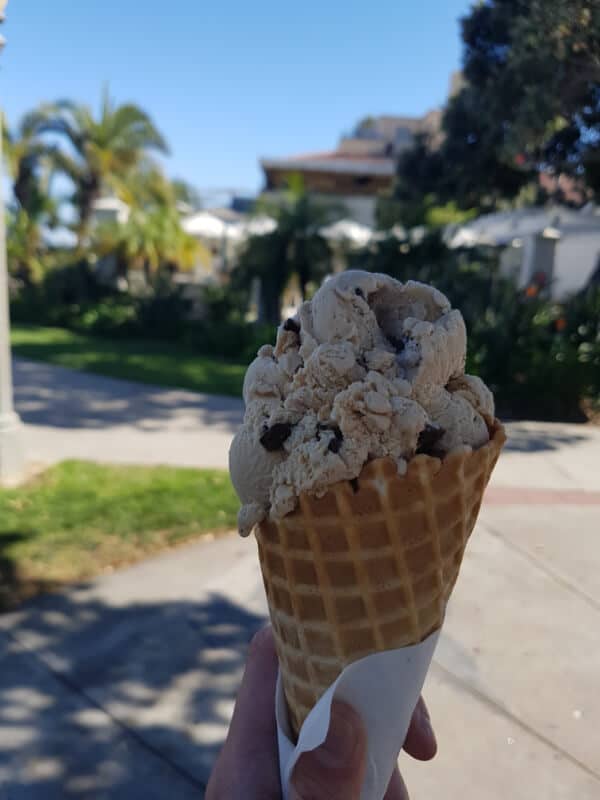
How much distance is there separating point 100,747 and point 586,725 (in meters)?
2.17


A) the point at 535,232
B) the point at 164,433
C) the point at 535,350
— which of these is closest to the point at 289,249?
the point at 535,232

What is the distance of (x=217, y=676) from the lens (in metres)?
3.34

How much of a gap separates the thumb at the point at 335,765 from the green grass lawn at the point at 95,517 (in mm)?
2872

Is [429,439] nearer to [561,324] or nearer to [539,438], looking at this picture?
[539,438]

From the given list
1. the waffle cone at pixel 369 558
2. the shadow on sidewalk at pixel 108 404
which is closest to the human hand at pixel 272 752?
the waffle cone at pixel 369 558

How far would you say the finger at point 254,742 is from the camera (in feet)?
5.95

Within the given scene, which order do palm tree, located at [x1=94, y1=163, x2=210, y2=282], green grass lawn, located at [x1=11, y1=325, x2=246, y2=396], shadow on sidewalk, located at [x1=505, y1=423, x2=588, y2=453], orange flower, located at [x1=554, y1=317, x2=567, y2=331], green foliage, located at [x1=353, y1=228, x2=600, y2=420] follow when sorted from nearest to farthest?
1. shadow on sidewalk, located at [x1=505, y1=423, x2=588, y2=453]
2. green foliage, located at [x1=353, y1=228, x2=600, y2=420]
3. orange flower, located at [x1=554, y1=317, x2=567, y2=331]
4. green grass lawn, located at [x1=11, y1=325, x2=246, y2=396]
5. palm tree, located at [x1=94, y1=163, x2=210, y2=282]

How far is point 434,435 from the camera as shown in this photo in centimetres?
163

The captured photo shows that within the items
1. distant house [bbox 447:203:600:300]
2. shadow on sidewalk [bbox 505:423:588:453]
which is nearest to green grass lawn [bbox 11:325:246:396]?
shadow on sidewalk [bbox 505:423:588:453]

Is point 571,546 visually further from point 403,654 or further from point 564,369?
point 564,369

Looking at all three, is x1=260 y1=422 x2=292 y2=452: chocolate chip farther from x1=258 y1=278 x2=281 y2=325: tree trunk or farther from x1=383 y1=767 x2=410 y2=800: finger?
x1=258 y1=278 x2=281 y2=325: tree trunk

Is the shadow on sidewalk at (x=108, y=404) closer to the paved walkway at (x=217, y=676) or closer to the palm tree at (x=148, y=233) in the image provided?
the paved walkway at (x=217, y=676)

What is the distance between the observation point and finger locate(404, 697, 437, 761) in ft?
6.89

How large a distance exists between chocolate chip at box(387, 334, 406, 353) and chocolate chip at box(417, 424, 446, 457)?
0.72 feet
